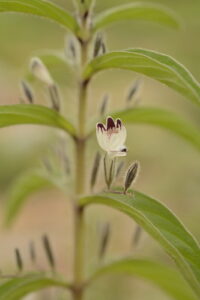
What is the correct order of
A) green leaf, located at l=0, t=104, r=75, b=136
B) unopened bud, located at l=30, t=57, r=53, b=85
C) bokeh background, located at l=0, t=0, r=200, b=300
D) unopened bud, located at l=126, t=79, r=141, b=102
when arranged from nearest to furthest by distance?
green leaf, located at l=0, t=104, r=75, b=136, unopened bud, located at l=30, t=57, r=53, b=85, unopened bud, located at l=126, t=79, r=141, b=102, bokeh background, located at l=0, t=0, r=200, b=300

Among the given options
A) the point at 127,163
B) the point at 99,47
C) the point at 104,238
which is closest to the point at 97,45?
the point at 99,47

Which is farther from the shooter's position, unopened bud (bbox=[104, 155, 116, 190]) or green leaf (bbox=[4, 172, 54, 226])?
green leaf (bbox=[4, 172, 54, 226])

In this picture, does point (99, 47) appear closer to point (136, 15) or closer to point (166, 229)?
point (136, 15)

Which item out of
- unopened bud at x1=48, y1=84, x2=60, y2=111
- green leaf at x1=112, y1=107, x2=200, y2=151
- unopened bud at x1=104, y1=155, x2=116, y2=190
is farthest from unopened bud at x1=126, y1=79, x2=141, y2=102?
unopened bud at x1=104, y1=155, x2=116, y2=190

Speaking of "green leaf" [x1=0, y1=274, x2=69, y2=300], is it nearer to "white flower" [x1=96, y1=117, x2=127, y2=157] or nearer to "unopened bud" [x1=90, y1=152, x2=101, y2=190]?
"unopened bud" [x1=90, y1=152, x2=101, y2=190]

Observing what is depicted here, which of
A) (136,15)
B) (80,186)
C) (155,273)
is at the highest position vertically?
(136,15)

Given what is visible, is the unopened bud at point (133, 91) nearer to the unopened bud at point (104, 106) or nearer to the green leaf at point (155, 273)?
the unopened bud at point (104, 106)
